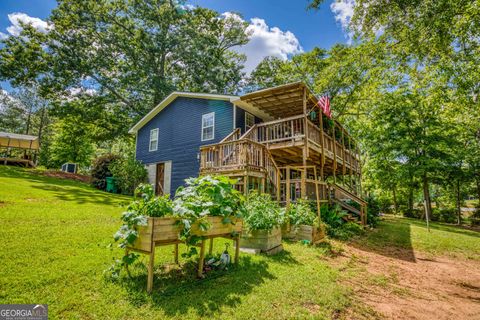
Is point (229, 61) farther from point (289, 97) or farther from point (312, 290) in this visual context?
point (312, 290)

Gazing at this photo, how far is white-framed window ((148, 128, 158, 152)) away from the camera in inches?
654

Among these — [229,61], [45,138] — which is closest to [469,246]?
[229,61]

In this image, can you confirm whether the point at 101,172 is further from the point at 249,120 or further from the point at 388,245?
the point at 388,245

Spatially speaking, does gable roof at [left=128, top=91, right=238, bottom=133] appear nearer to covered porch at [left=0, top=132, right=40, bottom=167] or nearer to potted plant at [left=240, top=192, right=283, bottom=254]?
potted plant at [left=240, top=192, right=283, bottom=254]

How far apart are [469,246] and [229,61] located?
23.7 meters

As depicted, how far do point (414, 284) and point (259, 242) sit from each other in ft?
9.66

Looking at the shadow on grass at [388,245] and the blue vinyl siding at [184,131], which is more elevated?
the blue vinyl siding at [184,131]

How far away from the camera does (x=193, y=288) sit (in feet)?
11.0

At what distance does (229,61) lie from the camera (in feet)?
85.7

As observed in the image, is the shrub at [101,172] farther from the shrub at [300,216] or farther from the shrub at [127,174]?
the shrub at [300,216]

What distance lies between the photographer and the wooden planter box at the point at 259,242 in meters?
5.31

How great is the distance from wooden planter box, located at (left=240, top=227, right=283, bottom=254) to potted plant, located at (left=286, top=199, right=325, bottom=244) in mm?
1565

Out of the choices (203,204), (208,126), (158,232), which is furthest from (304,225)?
(208,126)

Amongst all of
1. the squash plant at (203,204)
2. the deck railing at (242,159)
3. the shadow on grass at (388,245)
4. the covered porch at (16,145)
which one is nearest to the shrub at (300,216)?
the shadow on grass at (388,245)
